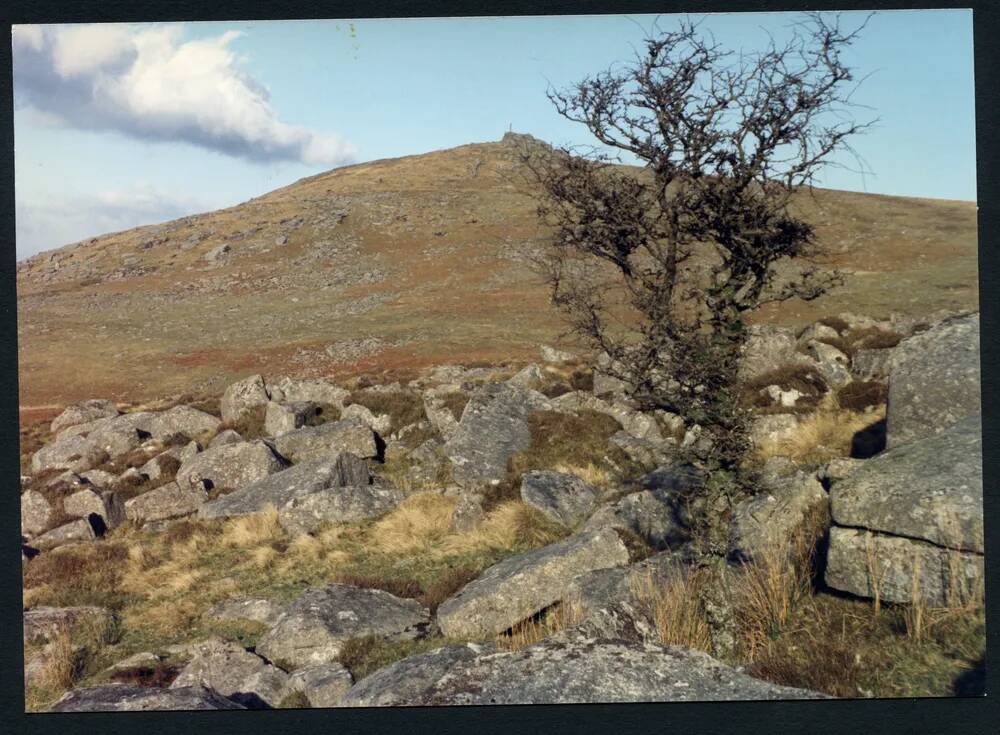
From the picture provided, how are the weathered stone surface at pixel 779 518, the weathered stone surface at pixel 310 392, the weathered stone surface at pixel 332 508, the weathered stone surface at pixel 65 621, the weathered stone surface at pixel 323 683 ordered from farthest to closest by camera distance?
1. the weathered stone surface at pixel 310 392
2. the weathered stone surface at pixel 332 508
3. the weathered stone surface at pixel 65 621
4. the weathered stone surface at pixel 779 518
5. the weathered stone surface at pixel 323 683

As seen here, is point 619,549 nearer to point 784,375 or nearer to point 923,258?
point 784,375

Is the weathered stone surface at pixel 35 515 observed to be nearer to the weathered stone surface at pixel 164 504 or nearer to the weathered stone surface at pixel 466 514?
the weathered stone surface at pixel 164 504

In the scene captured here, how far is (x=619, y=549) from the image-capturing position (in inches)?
406

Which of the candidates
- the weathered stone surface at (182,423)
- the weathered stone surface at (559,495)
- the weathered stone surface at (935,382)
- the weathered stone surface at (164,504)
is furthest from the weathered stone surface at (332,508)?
the weathered stone surface at (182,423)

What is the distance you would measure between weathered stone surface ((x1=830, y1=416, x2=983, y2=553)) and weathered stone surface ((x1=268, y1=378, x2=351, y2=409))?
57.1 ft

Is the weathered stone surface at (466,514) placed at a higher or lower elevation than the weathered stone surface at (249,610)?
higher

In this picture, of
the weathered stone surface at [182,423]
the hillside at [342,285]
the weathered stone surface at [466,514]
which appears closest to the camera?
the weathered stone surface at [466,514]

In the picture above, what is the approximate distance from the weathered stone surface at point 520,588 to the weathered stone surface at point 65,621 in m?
5.36

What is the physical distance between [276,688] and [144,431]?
1775 cm

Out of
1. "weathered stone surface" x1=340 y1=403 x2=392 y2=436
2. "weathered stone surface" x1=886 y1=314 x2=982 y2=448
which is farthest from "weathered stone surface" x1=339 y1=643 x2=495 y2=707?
"weathered stone surface" x1=340 y1=403 x2=392 y2=436

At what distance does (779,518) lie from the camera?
9703 millimetres

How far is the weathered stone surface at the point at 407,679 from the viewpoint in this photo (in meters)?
7.22

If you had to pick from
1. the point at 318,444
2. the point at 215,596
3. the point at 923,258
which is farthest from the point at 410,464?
the point at 923,258

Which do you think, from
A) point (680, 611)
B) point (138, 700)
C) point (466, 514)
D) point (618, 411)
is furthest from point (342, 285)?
point (680, 611)
